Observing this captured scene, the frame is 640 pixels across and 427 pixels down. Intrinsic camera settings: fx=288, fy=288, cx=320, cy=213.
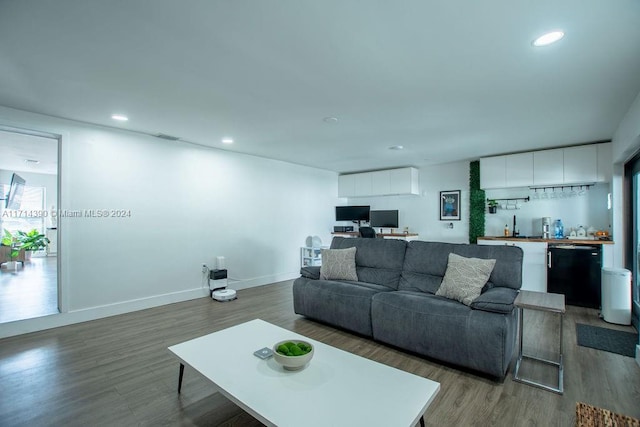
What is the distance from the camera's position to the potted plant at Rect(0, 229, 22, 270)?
654 cm

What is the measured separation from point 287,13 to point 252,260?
176 inches

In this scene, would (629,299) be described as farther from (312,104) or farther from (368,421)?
(312,104)

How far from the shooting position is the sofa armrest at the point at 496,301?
90.7 inches

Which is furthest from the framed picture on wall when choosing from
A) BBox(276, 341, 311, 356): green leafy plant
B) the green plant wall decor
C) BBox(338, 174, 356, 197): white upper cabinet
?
BBox(276, 341, 311, 356): green leafy plant

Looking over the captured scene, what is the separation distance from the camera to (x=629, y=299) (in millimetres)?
3465

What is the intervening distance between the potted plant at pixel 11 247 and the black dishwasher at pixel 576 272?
10794 millimetres

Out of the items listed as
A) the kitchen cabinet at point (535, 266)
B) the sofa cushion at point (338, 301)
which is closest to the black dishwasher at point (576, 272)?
the kitchen cabinet at point (535, 266)

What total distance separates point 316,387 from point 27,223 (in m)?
6.93

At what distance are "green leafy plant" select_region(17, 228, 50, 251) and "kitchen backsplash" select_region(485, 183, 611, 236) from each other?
10141 mm

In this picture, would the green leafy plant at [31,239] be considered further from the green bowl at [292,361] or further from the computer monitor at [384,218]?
the green bowl at [292,361]

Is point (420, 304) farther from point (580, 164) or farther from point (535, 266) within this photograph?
point (580, 164)

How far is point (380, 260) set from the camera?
3.66 meters

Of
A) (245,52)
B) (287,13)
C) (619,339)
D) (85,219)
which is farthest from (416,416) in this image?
(85,219)

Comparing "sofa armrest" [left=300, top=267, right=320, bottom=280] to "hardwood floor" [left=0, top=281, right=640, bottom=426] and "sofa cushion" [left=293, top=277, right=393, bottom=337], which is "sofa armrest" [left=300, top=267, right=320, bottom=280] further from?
"hardwood floor" [left=0, top=281, right=640, bottom=426]
